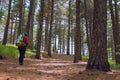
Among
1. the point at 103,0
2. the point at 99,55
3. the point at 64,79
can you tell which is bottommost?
the point at 64,79

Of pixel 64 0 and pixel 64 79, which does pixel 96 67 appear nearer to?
pixel 64 79

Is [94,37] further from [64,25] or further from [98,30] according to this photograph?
[64,25]

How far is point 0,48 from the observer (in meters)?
20.1

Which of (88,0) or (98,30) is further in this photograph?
(88,0)

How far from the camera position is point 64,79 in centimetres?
855

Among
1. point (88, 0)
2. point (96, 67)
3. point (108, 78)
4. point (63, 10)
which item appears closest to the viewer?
point (108, 78)

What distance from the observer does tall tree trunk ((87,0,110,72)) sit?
9875mm

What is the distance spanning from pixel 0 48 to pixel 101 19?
12.0 meters

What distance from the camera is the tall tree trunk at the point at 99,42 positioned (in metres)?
9.88

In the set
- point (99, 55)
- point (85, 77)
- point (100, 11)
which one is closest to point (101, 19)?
point (100, 11)

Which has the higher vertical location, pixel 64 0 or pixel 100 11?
pixel 64 0

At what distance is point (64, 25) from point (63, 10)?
10959mm

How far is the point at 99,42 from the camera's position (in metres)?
10.0

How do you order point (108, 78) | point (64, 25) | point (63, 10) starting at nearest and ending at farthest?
1. point (108, 78)
2. point (63, 10)
3. point (64, 25)
